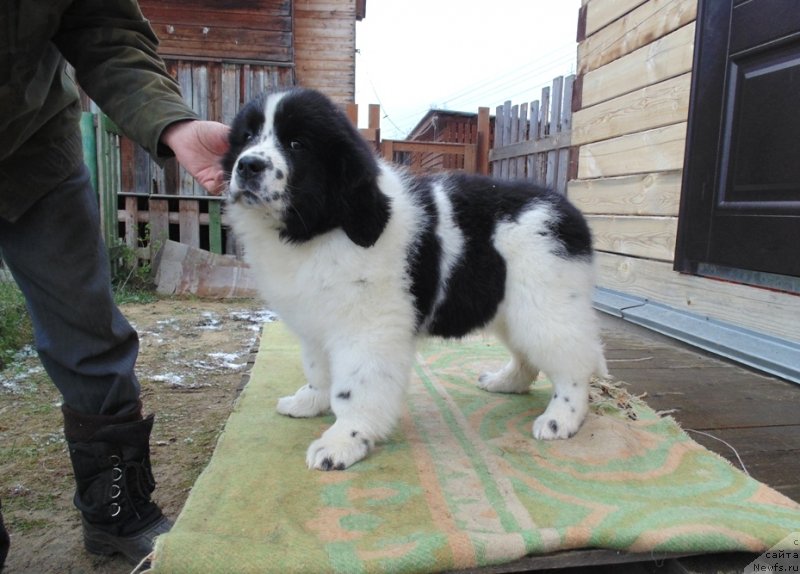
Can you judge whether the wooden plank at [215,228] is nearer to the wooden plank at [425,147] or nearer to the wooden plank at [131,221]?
the wooden plank at [131,221]

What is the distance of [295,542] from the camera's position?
5.20 ft

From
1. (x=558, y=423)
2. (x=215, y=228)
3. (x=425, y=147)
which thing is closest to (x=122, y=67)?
(x=558, y=423)

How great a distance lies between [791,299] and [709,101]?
1.48m

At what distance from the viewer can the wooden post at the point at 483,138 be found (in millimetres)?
9016

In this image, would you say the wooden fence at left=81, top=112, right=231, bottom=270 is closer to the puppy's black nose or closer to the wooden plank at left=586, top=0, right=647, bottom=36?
the wooden plank at left=586, top=0, right=647, bottom=36

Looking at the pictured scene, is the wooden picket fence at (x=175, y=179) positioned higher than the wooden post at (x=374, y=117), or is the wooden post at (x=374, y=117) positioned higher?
the wooden post at (x=374, y=117)

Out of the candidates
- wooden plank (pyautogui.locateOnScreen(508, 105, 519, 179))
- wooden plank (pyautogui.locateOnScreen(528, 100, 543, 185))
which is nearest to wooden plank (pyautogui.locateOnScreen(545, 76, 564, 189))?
wooden plank (pyautogui.locateOnScreen(528, 100, 543, 185))

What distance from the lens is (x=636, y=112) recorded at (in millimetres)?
4762

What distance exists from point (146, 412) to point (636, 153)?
4210 mm

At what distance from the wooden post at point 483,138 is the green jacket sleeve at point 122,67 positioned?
7699mm

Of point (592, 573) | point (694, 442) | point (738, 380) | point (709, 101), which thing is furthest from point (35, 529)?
point (709, 101)

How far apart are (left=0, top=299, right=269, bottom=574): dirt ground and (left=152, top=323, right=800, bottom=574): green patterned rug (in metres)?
0.30

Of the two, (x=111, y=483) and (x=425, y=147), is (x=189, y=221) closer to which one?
(x=425, y=147)

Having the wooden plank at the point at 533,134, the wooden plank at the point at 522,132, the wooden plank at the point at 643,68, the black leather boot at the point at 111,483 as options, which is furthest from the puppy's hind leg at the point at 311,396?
the wooden plank at the point at 522,132
